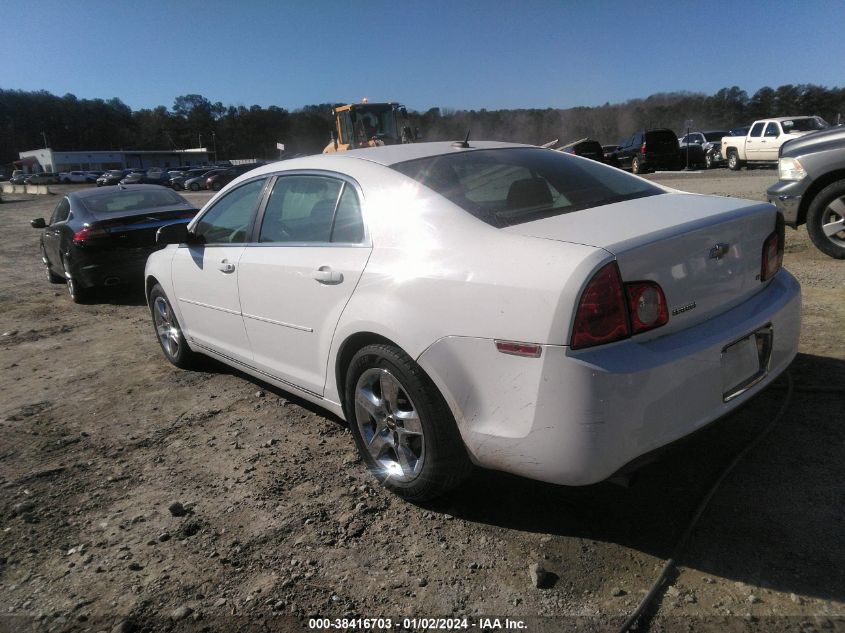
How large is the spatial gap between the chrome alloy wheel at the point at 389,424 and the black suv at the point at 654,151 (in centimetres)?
2498

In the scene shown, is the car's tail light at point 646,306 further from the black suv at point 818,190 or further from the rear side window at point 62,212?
the rear side window at point 62,212

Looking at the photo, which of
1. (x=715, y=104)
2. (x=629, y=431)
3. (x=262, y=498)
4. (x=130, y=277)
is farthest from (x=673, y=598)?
(x=715, y=104)

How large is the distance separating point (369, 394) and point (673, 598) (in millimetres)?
1461

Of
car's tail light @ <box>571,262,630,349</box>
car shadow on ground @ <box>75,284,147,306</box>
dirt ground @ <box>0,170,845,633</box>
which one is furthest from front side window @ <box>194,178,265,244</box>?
car shadow on ground @ <box>75,284,147,306</box>

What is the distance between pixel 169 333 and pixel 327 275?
2639 millimetres

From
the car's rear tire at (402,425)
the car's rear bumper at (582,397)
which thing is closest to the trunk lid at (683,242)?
the car's rear bumper at (582,397)

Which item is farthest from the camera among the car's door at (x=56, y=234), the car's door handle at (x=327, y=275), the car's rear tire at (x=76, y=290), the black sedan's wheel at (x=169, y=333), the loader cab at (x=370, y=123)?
the loader cab at (x=370, y=123)

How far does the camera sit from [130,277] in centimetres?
794

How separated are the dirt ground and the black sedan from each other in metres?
4.16

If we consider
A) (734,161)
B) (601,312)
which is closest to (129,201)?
(601,312)

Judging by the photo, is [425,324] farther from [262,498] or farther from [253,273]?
[253,273]

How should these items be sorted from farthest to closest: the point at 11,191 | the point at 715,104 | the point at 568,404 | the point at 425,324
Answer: the point at 715,104
the point at 11,191
the point at 425,324
the point at 568,404

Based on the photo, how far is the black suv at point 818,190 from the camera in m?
6.59

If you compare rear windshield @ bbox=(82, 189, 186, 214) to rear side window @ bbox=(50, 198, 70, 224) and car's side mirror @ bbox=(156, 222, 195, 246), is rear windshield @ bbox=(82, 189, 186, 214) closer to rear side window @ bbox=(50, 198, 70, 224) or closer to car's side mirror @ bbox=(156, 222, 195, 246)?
rear side window @ bbox=(50, 198, 70, 224)
